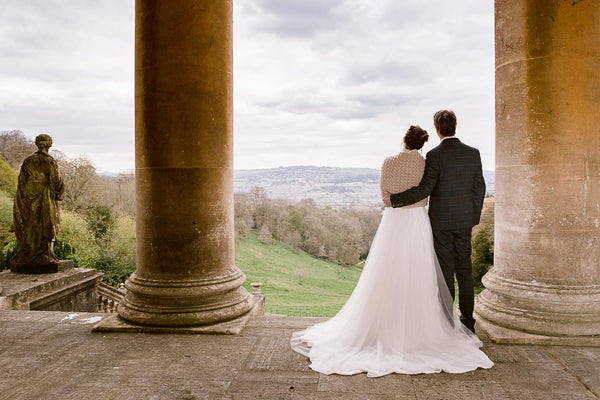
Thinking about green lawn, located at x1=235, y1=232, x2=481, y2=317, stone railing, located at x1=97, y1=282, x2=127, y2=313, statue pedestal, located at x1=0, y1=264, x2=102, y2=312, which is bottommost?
green lawn, located at x1=235, y1=232, x2=481, y2=317

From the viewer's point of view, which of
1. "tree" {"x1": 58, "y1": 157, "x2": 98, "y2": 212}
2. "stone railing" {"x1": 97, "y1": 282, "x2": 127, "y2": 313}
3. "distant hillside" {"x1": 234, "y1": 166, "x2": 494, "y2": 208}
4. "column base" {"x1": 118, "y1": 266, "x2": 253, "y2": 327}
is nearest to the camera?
"column base" {"x1": 118, "y1": 266, "x2": 253, "y2": 327}

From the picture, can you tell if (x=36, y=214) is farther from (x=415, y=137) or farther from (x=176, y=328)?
(x=415, y=137)

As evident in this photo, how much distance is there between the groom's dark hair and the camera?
5.55 metres

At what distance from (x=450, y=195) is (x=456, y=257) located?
30.9 inches

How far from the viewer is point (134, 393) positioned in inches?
167

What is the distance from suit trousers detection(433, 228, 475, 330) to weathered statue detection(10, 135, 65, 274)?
9.02m

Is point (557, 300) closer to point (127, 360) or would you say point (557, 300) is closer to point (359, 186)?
point (127, 360)

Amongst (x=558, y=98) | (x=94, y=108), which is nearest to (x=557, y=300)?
(x=558, y=98)

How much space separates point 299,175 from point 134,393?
64081 mm

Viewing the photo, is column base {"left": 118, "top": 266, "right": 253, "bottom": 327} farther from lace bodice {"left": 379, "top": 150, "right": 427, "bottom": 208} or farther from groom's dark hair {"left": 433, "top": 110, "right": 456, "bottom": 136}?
groom's dark hair {"left": 433, "top": 110, "right": 456, "bottom": 136}

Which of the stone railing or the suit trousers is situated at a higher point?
the suit trousers

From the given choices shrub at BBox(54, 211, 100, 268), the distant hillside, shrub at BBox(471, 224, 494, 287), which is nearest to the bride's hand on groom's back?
shrub at BBox(471, 224, 494, 287)

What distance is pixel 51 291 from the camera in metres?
9.67

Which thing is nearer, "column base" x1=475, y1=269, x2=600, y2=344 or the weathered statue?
"column base" x1=475, y1=269, x2=600, y2=344
